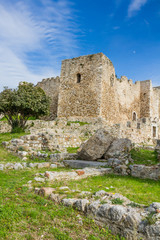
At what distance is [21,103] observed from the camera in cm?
1845

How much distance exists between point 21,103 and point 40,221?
1592cm

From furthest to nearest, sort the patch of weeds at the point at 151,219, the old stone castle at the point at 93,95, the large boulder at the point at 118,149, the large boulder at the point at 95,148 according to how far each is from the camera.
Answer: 1. the old stone castle at the point at 93,95
2. the large boulder at the point at 95,148
3. the large boulder at the point at 118,149
4. the patch of weeds at the point at 151,219

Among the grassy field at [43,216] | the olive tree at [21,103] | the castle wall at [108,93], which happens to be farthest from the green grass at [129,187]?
the castle wall at [108,93]

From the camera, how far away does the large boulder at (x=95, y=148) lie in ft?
32.7

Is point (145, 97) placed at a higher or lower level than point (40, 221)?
higher

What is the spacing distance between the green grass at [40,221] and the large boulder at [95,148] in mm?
5522

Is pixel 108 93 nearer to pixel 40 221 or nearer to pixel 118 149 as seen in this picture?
pixel 118 149

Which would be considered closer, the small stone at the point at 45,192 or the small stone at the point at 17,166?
the small stone at the point at 45,192

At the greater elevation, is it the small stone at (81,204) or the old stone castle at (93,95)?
the old stone castle at (93,95)

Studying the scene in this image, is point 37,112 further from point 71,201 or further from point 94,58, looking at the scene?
point 71,201

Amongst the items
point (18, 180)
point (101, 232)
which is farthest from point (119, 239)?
point (18, 180)

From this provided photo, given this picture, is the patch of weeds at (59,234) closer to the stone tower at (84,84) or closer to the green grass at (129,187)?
the green grass at (129,187)

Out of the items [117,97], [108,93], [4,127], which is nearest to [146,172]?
[108,93]

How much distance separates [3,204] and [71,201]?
138 cm
